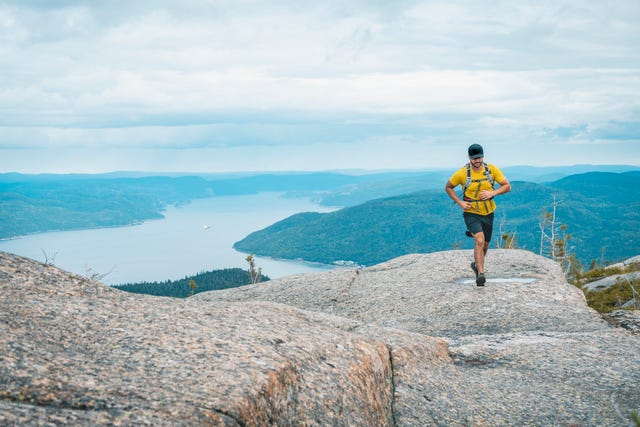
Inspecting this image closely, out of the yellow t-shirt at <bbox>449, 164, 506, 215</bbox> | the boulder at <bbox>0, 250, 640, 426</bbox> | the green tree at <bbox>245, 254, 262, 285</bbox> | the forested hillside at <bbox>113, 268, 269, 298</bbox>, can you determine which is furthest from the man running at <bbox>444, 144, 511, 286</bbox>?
the forested hillside at <bbox>113, 268, 269, 298</bbox>

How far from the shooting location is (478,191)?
14.5m

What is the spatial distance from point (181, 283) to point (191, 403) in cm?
16346

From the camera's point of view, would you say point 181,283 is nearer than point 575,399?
No

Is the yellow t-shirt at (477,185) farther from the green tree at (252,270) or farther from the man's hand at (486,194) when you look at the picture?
the green tree at (252,270)

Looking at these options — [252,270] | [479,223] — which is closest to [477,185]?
[479,223]

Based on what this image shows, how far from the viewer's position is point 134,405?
17.4 ft

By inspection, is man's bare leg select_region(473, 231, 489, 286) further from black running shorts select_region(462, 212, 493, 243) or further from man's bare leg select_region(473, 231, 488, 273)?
black running shorts select_region(462, 212, 493, 243)

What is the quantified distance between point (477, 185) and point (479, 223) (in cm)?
106

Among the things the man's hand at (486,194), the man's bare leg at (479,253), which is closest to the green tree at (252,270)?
the man's bare leg at (479,253)

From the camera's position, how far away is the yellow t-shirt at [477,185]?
47.2 ft

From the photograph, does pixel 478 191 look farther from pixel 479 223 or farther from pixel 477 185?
pixel 479 223

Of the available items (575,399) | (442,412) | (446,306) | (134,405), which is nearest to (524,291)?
(446,306)

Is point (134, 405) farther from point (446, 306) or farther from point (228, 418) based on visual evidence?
point (446, 306)

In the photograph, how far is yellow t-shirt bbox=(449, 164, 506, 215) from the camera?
47.2 feet
